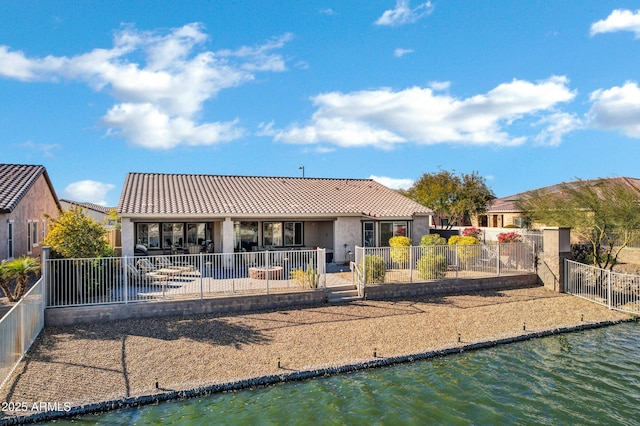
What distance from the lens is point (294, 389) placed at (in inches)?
358

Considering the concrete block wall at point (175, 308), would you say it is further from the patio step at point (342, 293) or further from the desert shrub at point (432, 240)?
the desert shrub at point (432, 240)

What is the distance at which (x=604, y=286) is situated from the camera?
55.3 feet

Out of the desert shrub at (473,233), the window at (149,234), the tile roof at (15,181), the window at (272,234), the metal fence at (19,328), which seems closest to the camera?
the metal fence at (19,328)

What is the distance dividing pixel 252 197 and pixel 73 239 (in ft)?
35.4

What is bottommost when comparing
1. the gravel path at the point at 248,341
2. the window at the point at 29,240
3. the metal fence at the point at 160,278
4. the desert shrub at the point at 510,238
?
the gravel path at the point at 248,341

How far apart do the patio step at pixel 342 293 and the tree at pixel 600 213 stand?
11721mm

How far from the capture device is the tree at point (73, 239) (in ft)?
47.0

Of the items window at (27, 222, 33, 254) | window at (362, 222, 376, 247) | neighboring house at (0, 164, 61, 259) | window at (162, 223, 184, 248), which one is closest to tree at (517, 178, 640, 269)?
window at (362, 222, 376, 247)

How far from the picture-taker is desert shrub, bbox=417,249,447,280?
17.4m

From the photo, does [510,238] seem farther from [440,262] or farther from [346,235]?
[346,235]

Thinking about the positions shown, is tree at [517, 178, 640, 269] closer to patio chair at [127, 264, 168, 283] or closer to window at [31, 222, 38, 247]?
patio chair at [127, 264, 168, 283]

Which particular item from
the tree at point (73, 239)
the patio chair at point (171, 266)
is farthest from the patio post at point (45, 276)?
the patio chair at point (171, 266)

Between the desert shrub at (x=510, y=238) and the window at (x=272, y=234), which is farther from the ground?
the window at (x=272, y=234)

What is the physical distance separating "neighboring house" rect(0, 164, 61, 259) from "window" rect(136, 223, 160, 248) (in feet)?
15.3
